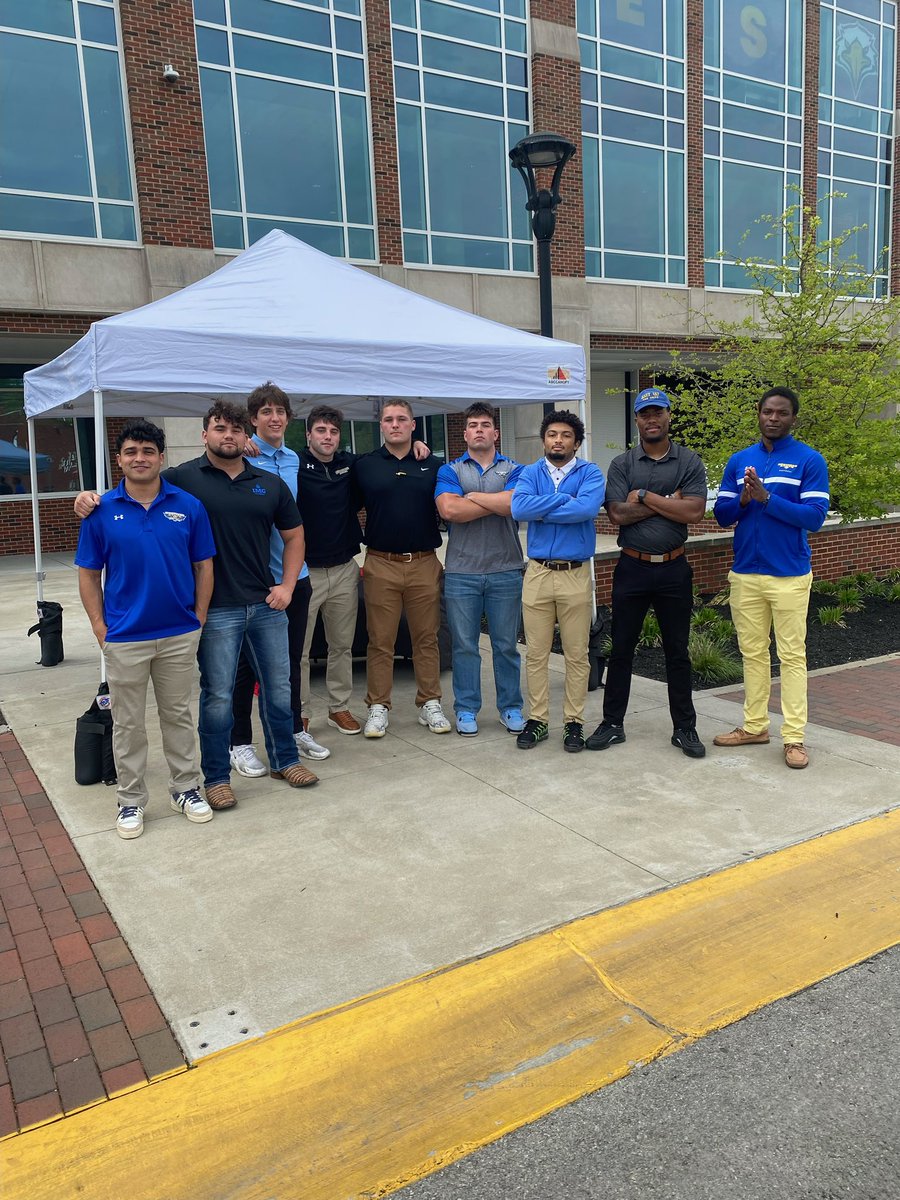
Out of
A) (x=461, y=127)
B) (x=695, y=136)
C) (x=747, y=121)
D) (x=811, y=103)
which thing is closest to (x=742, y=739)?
(x=461, y=127)

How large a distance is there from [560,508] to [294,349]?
202cm

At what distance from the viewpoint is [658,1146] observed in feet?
7.91

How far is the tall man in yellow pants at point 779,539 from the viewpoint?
502cm

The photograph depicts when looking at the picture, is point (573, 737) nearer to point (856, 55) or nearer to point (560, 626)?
point (560, 626)

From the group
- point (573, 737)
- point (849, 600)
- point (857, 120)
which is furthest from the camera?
point (857, 120)

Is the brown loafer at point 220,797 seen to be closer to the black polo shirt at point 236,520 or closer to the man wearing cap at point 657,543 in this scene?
the black polo shirt at point 236,520

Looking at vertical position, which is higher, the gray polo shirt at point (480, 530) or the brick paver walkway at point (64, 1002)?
the gray polo shirt at point (480, 530)

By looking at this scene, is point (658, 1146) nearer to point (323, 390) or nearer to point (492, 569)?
point (492, 569)

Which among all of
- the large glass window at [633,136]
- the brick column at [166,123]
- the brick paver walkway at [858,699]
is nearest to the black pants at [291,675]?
the brick paver walkway at [858,699]

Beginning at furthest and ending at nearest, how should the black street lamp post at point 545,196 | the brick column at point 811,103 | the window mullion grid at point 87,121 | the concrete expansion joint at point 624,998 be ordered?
the brick column at point 811,103 → the window mullion grid at point 87,121 → the black street lamp post at point 545,196 → the concrete expansion joint at point 624,998

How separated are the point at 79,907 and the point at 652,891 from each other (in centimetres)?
237

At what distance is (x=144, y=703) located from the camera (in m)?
4.43

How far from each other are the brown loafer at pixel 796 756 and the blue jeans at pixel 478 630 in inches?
65.4

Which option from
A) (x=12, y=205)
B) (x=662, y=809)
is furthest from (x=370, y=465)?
(x=12, y=205)
